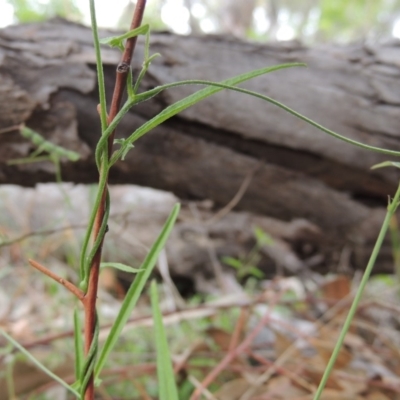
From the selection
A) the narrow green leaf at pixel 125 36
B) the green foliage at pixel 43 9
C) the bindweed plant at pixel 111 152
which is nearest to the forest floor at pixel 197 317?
the bindweed plant at pixel 111 152

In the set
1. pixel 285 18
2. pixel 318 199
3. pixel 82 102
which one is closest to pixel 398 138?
pixel 318 199

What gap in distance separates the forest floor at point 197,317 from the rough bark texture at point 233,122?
12 centimetres

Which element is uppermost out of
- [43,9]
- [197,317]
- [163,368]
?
[43,9]

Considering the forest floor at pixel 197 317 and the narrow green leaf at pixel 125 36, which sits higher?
the narrow green leaf at pixel 125 36

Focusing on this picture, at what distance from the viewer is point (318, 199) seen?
3.06ft

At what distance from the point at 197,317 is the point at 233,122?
0.46 meters

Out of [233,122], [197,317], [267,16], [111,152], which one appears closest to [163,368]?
[111,152]

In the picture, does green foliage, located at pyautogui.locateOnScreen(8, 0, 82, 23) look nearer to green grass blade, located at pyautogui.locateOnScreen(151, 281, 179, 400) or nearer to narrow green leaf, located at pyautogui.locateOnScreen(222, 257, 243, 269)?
narrow green leaf, located at pyautogui.locateOnScreen(222, 257, 243, 269)

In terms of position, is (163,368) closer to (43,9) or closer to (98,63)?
(98,63)

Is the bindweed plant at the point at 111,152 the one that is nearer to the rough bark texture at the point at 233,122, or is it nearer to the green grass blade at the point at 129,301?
the green grass blade at the point at 129,301

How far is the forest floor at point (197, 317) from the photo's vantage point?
71 cm

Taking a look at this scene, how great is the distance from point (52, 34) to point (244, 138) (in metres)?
0.37

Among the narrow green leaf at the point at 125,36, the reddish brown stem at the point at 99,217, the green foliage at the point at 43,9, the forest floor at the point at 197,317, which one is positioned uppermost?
the green foliage at the point at 43,9

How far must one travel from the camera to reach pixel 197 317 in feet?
3.39
